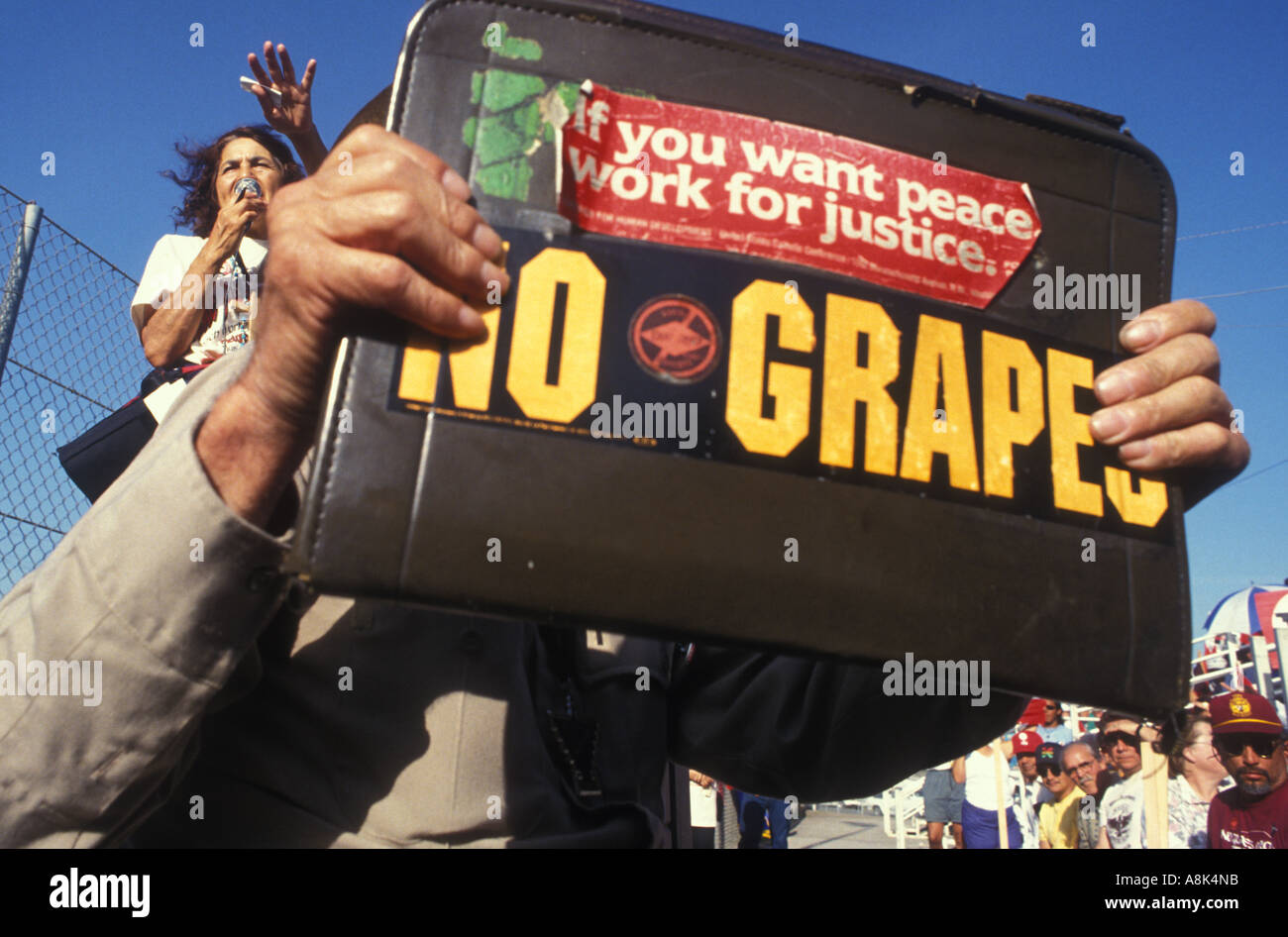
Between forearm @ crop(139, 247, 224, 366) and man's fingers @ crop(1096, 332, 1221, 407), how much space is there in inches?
65.8

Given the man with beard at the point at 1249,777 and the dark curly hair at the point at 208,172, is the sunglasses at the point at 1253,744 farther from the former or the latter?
the dark curly hair at the point at 208,172

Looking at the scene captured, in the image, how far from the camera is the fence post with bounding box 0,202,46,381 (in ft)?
8.77

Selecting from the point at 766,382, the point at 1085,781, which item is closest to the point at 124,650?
the point at 766,382

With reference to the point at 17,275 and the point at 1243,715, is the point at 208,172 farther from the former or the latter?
the point at 1243,715

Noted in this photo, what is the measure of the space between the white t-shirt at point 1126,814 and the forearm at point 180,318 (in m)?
5.50

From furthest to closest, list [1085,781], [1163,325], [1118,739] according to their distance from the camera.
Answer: [1085,781] < [1118,739] < [1163,325]

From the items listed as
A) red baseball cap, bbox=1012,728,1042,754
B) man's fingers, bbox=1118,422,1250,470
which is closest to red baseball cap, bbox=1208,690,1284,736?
red baseball cap, bbox=1012,728,1042,754

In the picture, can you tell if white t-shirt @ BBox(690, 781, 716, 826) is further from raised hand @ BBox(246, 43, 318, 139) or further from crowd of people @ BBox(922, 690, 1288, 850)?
raised hand @ BBox(246, 43, 318, 139)

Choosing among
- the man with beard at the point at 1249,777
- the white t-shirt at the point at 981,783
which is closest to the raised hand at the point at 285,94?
the man with beard at the point at 1249,777

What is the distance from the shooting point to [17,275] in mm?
2707

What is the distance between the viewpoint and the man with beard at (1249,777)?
14.0 ft

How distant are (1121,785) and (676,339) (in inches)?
237

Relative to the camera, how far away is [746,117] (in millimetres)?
1061

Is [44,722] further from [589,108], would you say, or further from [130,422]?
[589,108]
